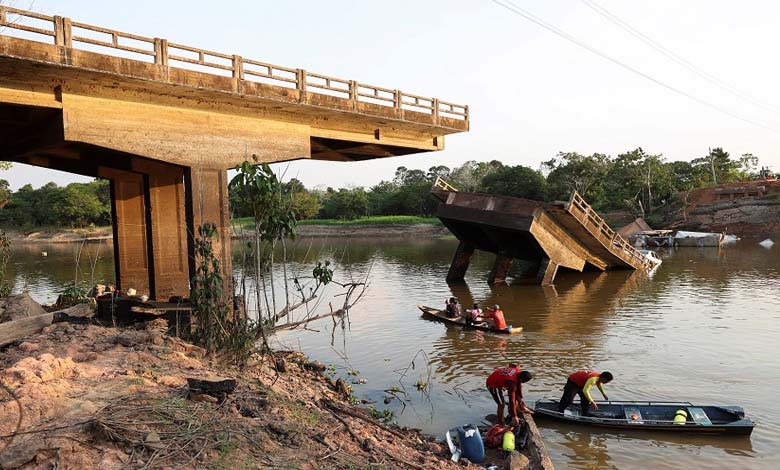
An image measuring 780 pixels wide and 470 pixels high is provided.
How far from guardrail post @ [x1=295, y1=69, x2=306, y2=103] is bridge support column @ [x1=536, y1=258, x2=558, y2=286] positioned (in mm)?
15127

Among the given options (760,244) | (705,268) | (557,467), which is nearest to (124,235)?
(557,467)

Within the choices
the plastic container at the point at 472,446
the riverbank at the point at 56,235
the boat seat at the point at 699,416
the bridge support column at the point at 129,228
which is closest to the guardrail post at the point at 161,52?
the bridge support column at the point at 129,228

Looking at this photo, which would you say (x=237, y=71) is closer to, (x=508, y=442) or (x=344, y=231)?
(x=508, y=442)

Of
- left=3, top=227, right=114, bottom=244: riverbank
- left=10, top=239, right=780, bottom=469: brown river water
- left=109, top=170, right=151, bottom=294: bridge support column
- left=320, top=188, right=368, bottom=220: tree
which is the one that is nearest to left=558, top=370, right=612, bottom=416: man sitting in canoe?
left=10, top=239, right=780, bottom=469: brown river water

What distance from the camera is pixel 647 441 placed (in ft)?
31.9

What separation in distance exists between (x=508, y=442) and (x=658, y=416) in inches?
126

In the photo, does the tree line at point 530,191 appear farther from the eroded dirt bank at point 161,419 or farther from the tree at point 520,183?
the eroded dirt bank at point 161,419

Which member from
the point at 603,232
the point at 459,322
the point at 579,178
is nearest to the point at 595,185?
the point at 579,178

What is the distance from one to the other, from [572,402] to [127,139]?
33.9 feet

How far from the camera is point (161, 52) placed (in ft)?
40.3

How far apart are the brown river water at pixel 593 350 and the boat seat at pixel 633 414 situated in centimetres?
28

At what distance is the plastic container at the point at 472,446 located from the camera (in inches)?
339

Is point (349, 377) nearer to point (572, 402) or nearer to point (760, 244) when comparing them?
point (572, 402)

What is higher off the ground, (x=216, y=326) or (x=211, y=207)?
(x=211, y=207)
